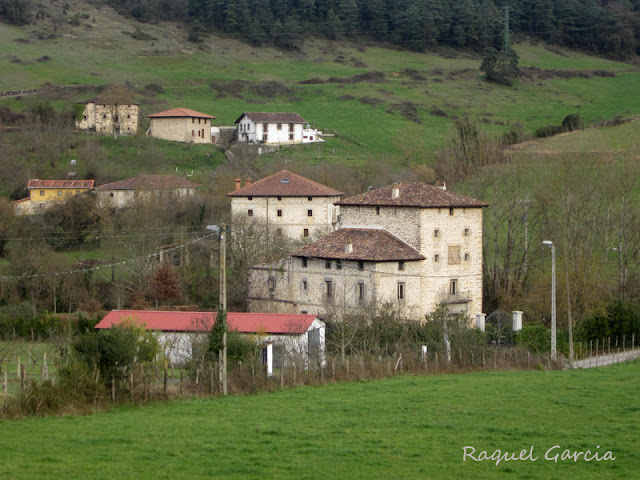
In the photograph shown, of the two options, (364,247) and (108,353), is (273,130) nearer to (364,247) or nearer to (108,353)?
(364,247)

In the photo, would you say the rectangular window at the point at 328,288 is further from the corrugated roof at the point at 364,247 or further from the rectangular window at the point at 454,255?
the rectangular window at the point at 454,255

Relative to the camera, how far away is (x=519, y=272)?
47719 millimetres

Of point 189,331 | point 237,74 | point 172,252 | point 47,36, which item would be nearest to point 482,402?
point 189,331

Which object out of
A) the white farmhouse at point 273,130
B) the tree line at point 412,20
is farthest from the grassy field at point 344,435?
the tree line at point 412,20

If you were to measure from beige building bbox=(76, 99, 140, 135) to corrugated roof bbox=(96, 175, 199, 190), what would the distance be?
22066mm

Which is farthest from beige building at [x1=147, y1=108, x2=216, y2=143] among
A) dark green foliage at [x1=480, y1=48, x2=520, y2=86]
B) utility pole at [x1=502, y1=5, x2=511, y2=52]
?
utility pole at [x1=502, y1=5, x2=511, y2=52]

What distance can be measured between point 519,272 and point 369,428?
29.9 metres

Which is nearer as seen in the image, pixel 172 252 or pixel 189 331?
pixel 189 331

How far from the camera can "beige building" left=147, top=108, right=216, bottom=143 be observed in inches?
3280

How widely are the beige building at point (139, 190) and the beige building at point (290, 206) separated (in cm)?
619

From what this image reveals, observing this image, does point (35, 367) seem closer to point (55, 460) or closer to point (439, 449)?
point (55, 460)

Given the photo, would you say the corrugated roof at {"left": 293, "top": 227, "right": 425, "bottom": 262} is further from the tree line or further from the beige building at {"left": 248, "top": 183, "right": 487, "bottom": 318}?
the tree line

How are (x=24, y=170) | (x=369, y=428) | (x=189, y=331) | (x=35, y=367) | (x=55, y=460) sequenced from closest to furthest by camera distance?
(x=55, y=460) → (x=369, y=428) → (x=35, y=367) → (x=189, y=331) → (x=24, y=170)

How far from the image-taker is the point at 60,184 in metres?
63.1
